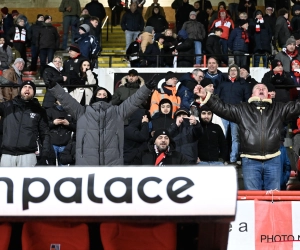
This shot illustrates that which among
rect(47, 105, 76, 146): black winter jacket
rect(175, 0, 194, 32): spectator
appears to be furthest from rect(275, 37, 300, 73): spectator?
rect(175, 0, 194, 32): spectator

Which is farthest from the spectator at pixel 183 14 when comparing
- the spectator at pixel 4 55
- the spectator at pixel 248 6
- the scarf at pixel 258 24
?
the spectator at pixel 4 55

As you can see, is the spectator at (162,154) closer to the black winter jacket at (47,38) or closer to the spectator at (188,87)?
the spectator at (188,87)

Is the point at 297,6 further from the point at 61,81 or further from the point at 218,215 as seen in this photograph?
the point at 218,215

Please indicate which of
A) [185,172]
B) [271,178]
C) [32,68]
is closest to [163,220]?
[185,172]

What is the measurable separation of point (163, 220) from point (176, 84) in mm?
11823

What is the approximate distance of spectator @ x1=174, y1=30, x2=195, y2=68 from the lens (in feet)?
62.4

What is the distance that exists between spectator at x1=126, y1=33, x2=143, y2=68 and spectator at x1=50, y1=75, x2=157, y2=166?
902 cm

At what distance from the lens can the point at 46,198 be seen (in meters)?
3.60

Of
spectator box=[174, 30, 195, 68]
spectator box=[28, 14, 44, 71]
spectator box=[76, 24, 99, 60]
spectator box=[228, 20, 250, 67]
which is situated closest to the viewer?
spectator box=[76, 24, 99, 60]

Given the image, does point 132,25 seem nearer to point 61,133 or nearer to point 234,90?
point 234,90

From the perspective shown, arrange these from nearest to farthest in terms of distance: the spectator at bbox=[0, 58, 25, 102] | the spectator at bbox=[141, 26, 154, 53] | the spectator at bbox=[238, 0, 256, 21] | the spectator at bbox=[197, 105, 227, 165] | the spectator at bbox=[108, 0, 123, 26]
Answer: the spectator at bbox=[197, 105, 227, 165]
the spectator at bbox=[0, 58, 25, 102]
the spectator at bbox=[141, 26, 154, 53]
the spectator at bbox=[238, 0, 256, 21]
the spectator at bbox=[108, 0, 123, 26]

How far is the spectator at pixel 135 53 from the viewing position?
749 inches

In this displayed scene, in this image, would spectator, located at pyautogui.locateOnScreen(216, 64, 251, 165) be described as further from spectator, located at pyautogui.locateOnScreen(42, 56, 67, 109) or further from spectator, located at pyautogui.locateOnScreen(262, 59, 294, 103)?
spectator, located at pyautogui.locateOnScreen(42, 56, 67, 109)

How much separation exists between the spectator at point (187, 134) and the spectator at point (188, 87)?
2.50 m
